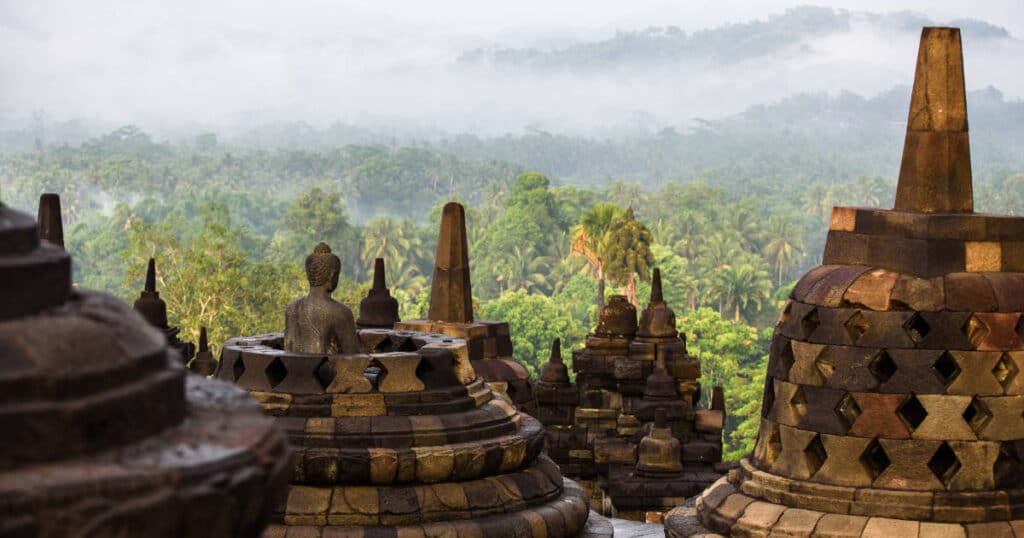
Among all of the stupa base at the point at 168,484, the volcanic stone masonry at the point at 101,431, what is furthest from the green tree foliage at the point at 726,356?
the volcanic stone masonry at the point at 101,431

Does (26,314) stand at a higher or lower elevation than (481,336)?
higher

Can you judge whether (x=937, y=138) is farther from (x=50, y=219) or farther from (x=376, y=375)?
(x=50, y=219)

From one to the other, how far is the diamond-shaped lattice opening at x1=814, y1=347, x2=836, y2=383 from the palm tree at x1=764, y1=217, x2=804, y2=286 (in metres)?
128

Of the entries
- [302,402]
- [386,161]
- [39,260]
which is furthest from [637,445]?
[386,161]

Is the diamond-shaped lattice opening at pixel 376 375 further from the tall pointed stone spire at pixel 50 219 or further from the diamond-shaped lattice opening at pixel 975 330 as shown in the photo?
the tall pointed stone spire at pixel 50 219

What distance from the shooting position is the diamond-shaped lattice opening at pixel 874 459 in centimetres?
1195

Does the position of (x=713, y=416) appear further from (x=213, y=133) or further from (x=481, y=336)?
(x=213, y=133)

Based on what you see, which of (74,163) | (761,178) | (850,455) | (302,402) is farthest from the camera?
(761,178)

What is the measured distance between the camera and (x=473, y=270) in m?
130

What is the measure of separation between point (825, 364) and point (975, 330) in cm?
91

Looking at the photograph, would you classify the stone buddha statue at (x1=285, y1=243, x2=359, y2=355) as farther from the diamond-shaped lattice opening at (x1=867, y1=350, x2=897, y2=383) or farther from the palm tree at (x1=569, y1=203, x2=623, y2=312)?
the palm tree at (x1=569, y1=203, x2=623, y2=312)

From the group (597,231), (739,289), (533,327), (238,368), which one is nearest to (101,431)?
(238,368)

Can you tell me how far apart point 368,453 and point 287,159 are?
171 metres

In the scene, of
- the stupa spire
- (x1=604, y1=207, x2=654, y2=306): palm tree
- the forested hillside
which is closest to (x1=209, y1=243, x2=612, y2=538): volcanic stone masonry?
the stupa spire
